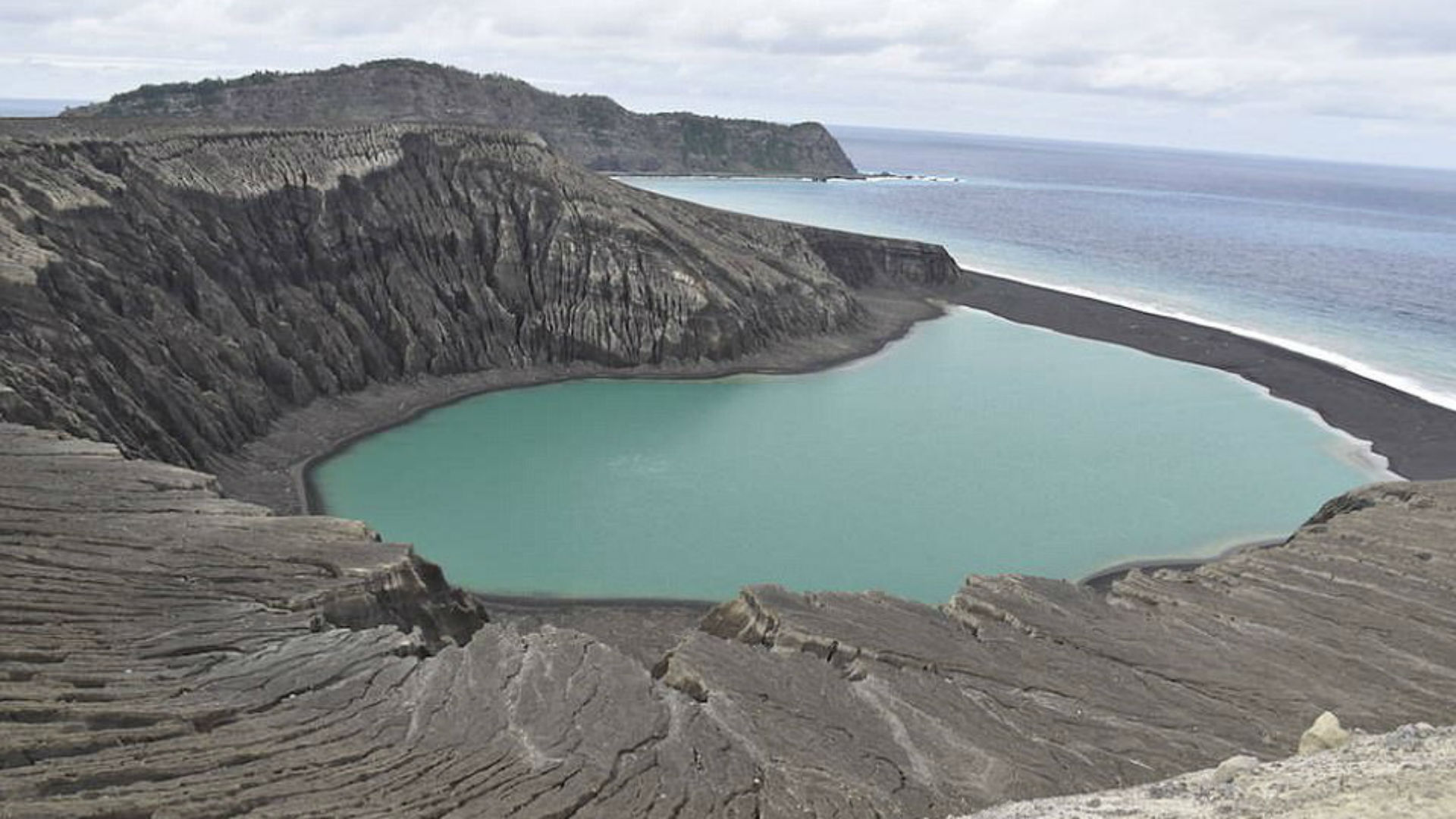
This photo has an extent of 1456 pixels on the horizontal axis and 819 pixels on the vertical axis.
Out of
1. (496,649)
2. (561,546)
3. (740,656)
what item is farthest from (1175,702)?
(561,546)

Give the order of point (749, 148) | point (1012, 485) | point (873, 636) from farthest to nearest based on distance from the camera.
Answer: point (749, 148) → point (1012, 485) → point (873, 636)

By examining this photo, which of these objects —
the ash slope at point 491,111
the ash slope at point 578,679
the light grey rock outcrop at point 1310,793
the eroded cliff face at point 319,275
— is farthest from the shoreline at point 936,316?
the ash slope at point 491,111

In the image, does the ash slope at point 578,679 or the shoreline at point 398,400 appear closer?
the ash slope at point 578,679

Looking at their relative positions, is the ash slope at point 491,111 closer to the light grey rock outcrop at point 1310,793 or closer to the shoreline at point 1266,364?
the shoreline at point 1266,364

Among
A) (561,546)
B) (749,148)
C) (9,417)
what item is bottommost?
(561,546)

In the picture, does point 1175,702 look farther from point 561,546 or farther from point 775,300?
point 775,300
